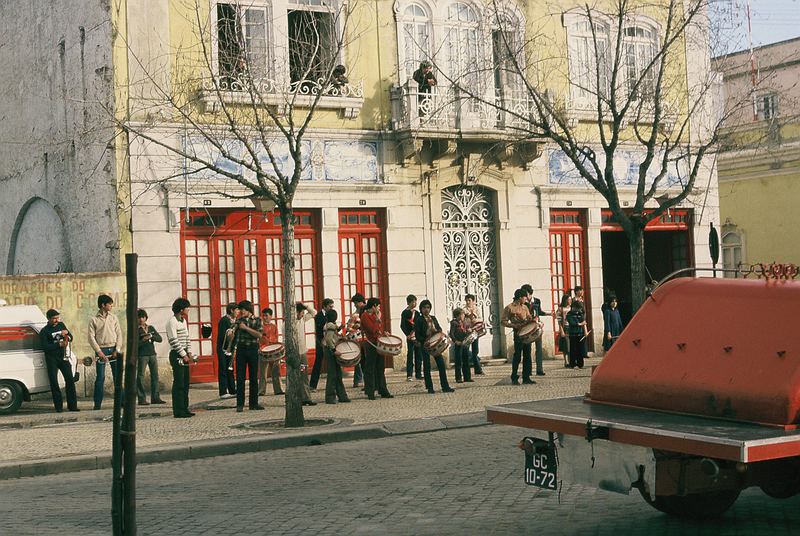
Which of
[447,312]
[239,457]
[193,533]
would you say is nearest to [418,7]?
[447,312]

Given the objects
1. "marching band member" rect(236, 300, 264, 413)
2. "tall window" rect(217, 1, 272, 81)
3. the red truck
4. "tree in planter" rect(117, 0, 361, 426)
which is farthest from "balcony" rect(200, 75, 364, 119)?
the red truck

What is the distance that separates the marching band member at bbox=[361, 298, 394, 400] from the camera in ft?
62.6

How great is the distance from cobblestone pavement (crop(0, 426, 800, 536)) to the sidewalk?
67 cm

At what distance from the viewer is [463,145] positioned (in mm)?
24484

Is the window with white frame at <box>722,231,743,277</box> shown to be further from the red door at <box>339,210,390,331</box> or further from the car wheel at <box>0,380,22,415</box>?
the car wheel at <box>0,380,22,415</box>

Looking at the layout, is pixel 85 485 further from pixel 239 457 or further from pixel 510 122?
pixel 510 122

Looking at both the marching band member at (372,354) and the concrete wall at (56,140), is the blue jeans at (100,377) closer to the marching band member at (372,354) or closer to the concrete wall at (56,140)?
the concrete wall at (56,140)

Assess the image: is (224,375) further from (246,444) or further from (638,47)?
(638,47)

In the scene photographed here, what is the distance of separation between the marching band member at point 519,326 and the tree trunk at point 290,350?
5.78 meters

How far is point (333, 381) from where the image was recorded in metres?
18.8

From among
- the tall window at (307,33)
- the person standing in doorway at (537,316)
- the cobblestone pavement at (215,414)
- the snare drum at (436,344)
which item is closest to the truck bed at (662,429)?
the cobblestone pavement at (215,414)

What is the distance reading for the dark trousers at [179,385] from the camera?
678 inches

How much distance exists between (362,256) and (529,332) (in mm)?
4656

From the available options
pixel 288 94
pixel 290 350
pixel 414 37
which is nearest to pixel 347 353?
pixel 290 350
